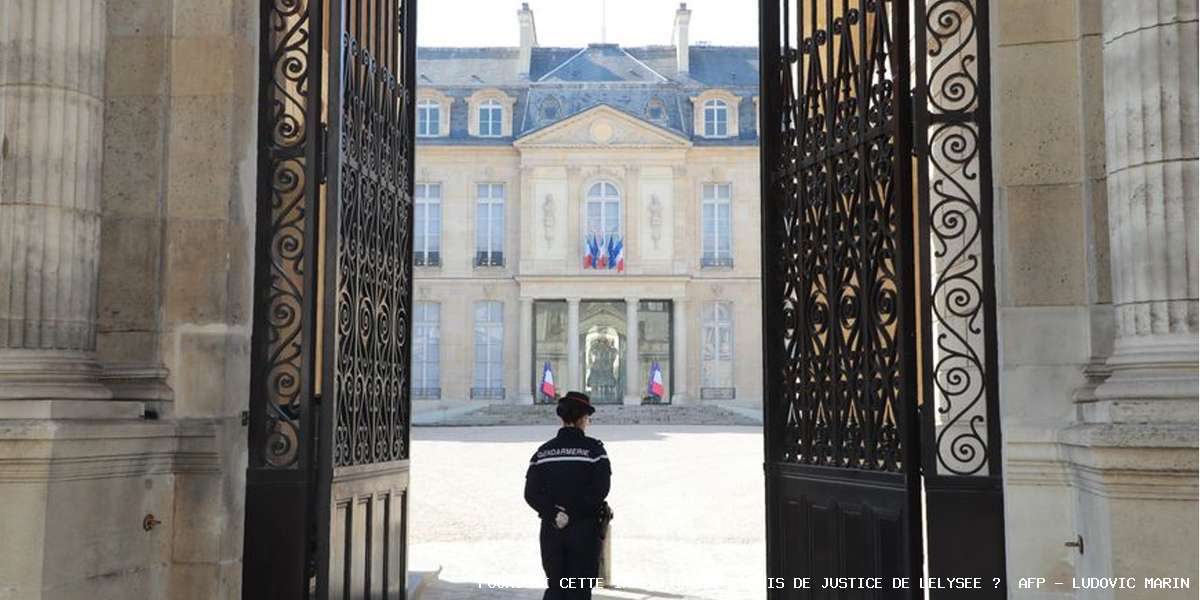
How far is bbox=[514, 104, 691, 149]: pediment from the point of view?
116 feet

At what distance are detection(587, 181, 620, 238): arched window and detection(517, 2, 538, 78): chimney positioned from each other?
447 centimetres

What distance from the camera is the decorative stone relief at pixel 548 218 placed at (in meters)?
35.7

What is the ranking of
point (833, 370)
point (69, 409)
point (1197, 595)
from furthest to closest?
point (833, 370)
point (69, 409)
point (1197, 595)

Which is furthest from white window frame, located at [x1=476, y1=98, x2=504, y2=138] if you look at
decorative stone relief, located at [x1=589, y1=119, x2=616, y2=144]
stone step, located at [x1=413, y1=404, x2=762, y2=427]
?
stone step, located at [x1=413, y1=404, x2=762, y2=427]

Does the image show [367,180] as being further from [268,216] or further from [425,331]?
[425,331]

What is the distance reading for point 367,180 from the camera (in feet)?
18.3

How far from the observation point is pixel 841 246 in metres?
4.93

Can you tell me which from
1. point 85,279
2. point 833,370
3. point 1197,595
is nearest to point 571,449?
point 833,370

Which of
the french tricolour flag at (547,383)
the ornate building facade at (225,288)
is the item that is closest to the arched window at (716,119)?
the french tricolour flag at (547,383)

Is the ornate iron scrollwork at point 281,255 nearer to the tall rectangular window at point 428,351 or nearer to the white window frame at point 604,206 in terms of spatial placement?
the tall rectangular window at point 428,351

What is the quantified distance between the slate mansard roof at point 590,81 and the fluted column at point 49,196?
31622mm

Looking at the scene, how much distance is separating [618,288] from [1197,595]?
32.2 metres

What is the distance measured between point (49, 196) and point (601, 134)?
104 ft

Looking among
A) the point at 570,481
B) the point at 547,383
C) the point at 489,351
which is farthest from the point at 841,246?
the point at 489,351
